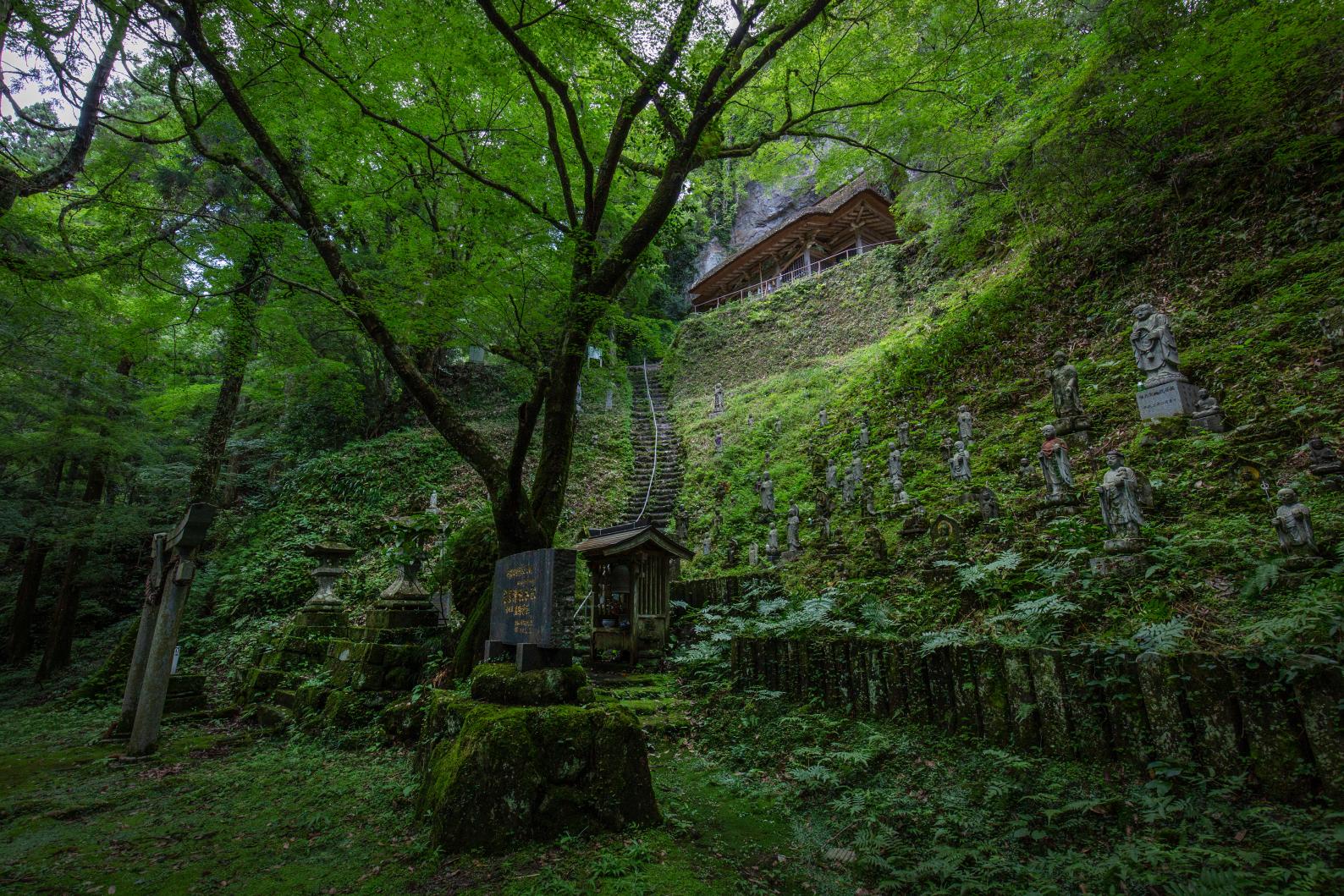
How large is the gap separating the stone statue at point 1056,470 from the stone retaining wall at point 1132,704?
11.5 ft

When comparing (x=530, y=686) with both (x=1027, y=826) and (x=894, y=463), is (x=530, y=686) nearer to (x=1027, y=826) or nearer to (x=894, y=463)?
(x=1027, y=826)

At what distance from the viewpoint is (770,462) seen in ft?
49.6

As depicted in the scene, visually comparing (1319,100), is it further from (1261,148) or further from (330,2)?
(330,2)

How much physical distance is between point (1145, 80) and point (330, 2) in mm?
10366

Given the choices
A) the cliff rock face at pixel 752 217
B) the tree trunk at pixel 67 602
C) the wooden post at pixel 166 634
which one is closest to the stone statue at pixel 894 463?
the wooden post at pixel 166 634

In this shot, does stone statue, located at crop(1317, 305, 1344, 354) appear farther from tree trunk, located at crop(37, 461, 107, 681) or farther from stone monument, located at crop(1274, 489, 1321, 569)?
tree trunk, located at crop(37, 461, 107, 681)

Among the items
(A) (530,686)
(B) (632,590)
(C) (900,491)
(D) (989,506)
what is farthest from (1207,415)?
(A) (530,686)

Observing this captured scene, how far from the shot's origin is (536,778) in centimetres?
375

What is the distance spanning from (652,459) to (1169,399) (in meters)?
14.3

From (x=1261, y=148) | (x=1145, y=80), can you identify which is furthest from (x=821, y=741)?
(x=1261, y=148)

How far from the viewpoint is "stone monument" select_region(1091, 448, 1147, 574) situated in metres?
5.29

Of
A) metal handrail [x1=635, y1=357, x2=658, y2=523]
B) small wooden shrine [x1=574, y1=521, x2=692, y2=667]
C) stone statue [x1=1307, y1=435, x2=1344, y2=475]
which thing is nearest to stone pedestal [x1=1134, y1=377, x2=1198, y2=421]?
stone statue [x1=1307, y1=435, x2=1344, y2=475]

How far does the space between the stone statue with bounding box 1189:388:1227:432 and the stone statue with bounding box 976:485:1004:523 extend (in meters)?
2.31

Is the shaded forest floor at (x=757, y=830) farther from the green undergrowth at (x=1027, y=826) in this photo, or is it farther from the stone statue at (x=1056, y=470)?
the stone statue at (x=1056, y=470)
